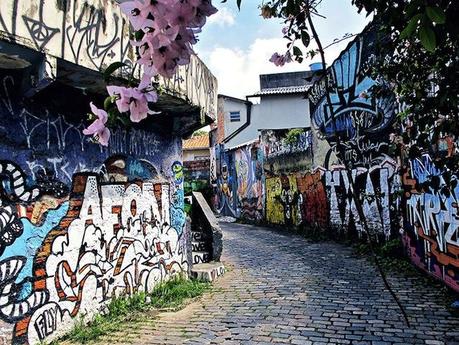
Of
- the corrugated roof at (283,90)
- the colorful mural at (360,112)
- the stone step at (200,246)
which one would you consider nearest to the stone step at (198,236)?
the stone step at (200,246)

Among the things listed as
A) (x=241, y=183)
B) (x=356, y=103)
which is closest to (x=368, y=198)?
(x=356, y=103)

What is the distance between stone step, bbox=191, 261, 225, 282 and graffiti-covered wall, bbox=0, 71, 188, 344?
1.10 metres

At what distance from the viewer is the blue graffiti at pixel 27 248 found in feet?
15.2

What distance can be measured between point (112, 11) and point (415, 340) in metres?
5.00

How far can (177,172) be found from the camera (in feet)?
27.0

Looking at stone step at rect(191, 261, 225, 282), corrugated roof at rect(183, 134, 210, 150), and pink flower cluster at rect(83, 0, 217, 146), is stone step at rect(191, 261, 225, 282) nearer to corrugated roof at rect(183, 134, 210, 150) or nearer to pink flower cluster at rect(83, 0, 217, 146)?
pink flower cluster at rect(83, 0, 217, 146)

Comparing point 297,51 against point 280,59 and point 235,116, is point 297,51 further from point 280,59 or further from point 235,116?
point 235,116

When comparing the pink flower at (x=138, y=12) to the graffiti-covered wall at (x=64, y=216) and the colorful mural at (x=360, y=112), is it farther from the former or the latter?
the colorful mural at (x=360, y=112)

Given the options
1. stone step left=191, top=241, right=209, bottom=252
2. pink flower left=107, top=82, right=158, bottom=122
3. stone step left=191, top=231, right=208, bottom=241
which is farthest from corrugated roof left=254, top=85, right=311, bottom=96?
pink flower left=107, top=82, right=158, bottom=122

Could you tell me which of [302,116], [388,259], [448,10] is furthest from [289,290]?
[302,116]

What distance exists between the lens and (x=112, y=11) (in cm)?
490

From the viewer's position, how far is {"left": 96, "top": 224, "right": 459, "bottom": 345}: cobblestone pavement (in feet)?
16.5

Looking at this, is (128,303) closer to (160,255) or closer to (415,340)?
(160,255)

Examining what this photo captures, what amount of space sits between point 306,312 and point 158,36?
5.23 meters
